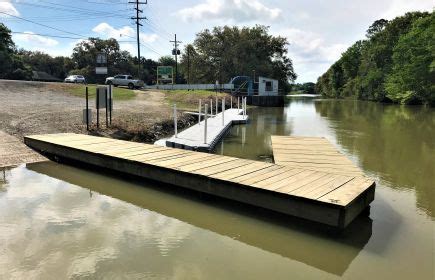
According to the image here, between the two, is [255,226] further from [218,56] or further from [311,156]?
[218,56]

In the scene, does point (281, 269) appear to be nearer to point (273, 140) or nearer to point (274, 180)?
point (274, 180)

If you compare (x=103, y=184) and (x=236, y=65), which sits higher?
(x=236, y=65)

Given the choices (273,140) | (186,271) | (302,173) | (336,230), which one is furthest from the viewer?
(273,140)

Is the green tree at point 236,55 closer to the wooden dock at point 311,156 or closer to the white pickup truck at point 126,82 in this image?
the white pickup truck at point 126,82

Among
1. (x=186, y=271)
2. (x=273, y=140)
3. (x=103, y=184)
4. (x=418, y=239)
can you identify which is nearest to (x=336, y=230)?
(x=418, y=239)

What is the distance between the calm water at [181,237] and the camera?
4.15m

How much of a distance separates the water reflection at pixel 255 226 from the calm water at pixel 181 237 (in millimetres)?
13

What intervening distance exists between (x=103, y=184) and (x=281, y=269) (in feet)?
14.5

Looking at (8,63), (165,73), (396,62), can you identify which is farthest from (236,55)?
(8,63)

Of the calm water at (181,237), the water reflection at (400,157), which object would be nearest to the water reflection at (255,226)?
the calm water at (181,237)

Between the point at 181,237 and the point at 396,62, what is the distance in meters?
51.9

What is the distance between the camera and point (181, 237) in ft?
16.4

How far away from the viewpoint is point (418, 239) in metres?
5.05

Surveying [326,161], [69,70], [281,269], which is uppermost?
[69,70]
